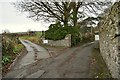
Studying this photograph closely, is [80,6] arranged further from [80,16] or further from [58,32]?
[58,32]

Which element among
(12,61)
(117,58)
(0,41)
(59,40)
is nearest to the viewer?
(117,58)

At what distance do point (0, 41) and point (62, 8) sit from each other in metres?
11.6

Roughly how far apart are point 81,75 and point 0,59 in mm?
6220

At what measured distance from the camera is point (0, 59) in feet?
42.5

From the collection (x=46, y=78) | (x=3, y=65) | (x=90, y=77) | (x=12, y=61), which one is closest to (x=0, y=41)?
(x=12, y=61)

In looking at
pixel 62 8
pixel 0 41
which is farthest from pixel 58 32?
pixel 0 41

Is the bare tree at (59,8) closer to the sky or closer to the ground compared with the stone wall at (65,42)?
closer to the sky

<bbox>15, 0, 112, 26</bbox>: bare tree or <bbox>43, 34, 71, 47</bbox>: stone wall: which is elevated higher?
<bbox>15, 0, 112, 26</bbox>: bare tree

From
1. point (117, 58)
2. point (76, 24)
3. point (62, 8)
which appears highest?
point (62, 8)

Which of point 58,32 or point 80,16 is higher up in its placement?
point 80,16

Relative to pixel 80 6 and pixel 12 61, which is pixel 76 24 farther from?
pixel 12 61

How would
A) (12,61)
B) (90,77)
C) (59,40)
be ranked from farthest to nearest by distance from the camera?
(59,40) < (12,61) < (90,77)

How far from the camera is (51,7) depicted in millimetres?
25172

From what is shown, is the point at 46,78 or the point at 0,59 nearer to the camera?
the point at 46,78
